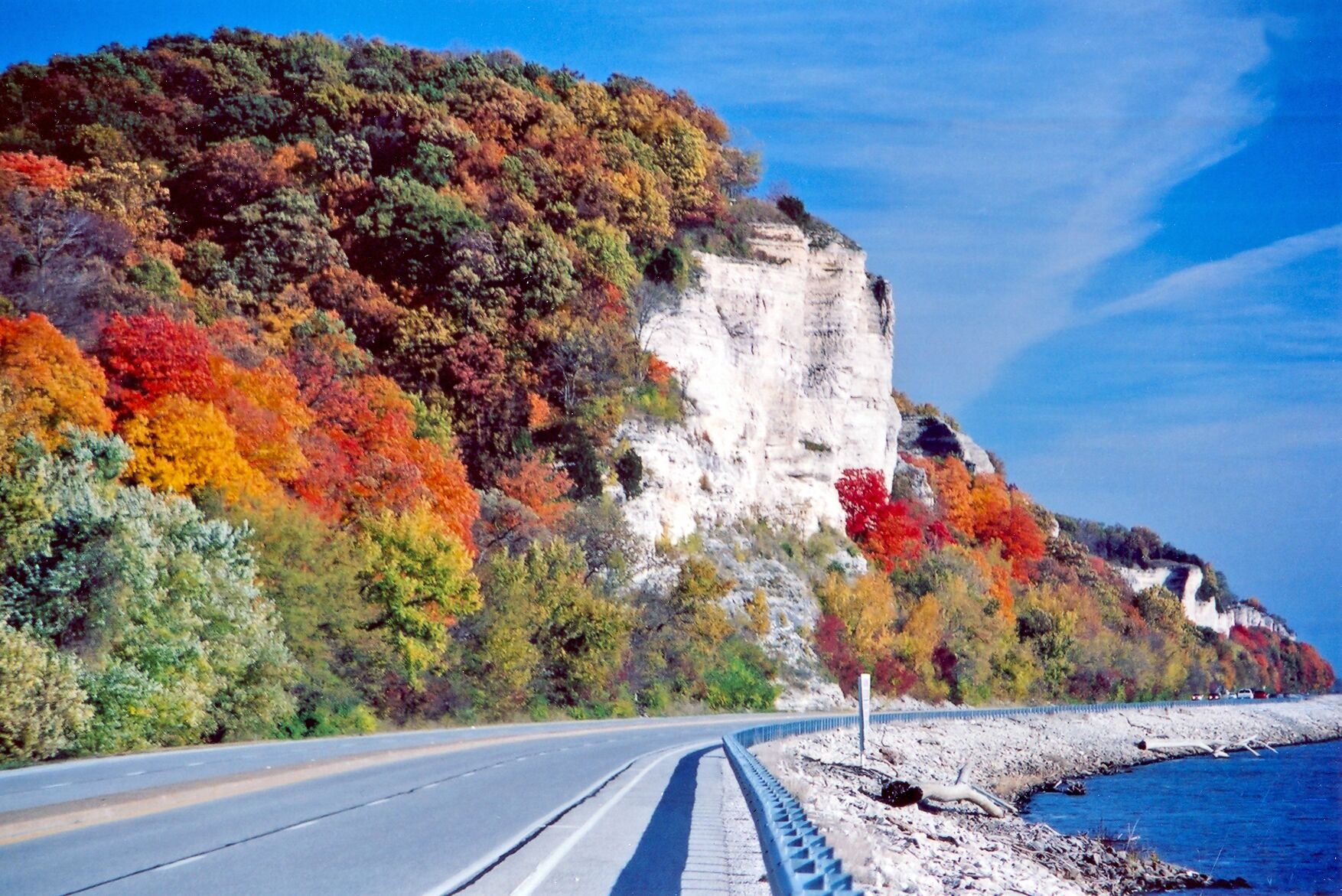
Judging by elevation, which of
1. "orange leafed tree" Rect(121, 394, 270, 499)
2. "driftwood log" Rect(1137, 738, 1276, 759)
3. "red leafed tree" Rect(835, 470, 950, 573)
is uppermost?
"red leafed tree" Rect(835, 470, 950, 573)

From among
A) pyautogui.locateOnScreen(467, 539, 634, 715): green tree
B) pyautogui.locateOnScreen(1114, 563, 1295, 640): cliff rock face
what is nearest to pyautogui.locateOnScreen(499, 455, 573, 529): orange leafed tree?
pyautogui.locateOnScreen(467, 539, 634, 715): green tree

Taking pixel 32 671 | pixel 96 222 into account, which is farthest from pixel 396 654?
pixel 96 222

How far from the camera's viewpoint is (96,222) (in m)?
59.8

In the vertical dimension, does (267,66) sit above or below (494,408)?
above

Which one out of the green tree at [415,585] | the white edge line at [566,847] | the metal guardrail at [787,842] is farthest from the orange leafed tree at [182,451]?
the metal guardrail at [787,842]

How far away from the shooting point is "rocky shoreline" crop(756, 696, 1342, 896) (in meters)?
16.7

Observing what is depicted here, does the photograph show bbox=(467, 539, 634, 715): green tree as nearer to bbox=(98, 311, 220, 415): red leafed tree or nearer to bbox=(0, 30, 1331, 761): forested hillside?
bbox=(0, 30, 1331, 761): forested hillside

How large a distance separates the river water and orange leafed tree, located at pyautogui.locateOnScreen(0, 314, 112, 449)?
96.8ft

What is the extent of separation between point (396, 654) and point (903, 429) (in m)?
92.6

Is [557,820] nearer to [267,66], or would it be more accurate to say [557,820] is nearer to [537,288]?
[537,288]

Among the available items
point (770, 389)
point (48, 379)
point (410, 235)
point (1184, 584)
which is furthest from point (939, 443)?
point (48, 379)

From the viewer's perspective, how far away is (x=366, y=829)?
1430cm

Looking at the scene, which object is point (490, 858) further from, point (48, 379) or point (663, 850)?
point (48, 379)

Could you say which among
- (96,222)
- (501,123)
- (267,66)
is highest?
(267,66)
